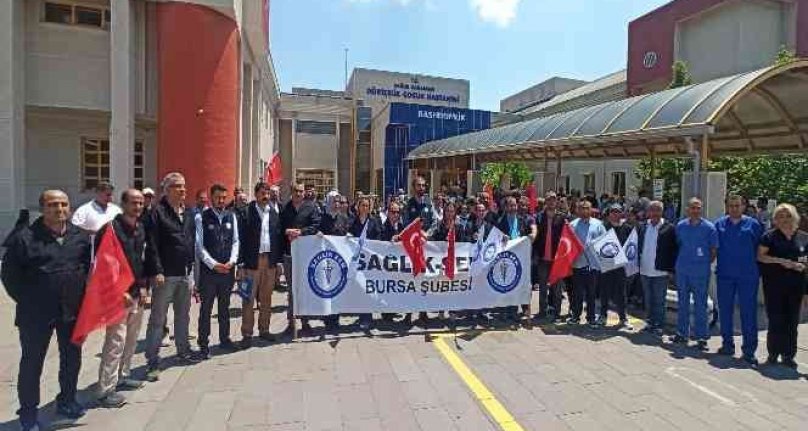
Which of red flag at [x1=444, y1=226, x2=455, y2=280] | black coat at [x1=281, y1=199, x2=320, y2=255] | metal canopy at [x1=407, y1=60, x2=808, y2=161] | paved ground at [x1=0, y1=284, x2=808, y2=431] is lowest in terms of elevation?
paved ground at [x1=0, y1=284, x2=808, y2=431]

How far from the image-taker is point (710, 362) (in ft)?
20.4

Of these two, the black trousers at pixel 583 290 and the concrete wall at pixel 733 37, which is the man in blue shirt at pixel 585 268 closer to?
the black trousers at pixel 583 290

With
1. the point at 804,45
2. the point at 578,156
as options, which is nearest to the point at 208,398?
the point at 578,156

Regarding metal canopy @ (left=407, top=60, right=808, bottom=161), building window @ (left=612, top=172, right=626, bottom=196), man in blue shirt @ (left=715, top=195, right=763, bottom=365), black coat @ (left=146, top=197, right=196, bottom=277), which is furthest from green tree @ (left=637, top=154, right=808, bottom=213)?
black coat @ (left=146, top=197, right=196, bottom=277)

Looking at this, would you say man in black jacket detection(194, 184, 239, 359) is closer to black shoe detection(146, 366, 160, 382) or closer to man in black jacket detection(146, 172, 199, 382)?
man in black jacket detection(146, 172, 199, 382)

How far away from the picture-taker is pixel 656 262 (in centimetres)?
720

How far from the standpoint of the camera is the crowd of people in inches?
164

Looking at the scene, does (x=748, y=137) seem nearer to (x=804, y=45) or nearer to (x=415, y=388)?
(x=415, y=388)

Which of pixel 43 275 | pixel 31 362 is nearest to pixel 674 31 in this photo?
pixel 43 275

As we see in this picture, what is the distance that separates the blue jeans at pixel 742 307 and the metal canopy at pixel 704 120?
379 cm

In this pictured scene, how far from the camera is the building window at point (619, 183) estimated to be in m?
29.7

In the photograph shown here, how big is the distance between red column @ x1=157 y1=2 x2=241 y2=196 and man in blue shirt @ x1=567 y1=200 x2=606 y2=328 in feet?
31.3

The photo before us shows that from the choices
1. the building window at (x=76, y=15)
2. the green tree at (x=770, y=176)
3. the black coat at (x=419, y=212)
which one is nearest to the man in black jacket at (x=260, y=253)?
the black coat at (x=419, y=212)

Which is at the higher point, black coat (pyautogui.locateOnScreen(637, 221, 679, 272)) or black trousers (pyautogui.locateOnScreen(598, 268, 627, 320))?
black coat (pyautogui.locateOnScreen(637, 221, 679, 272))
